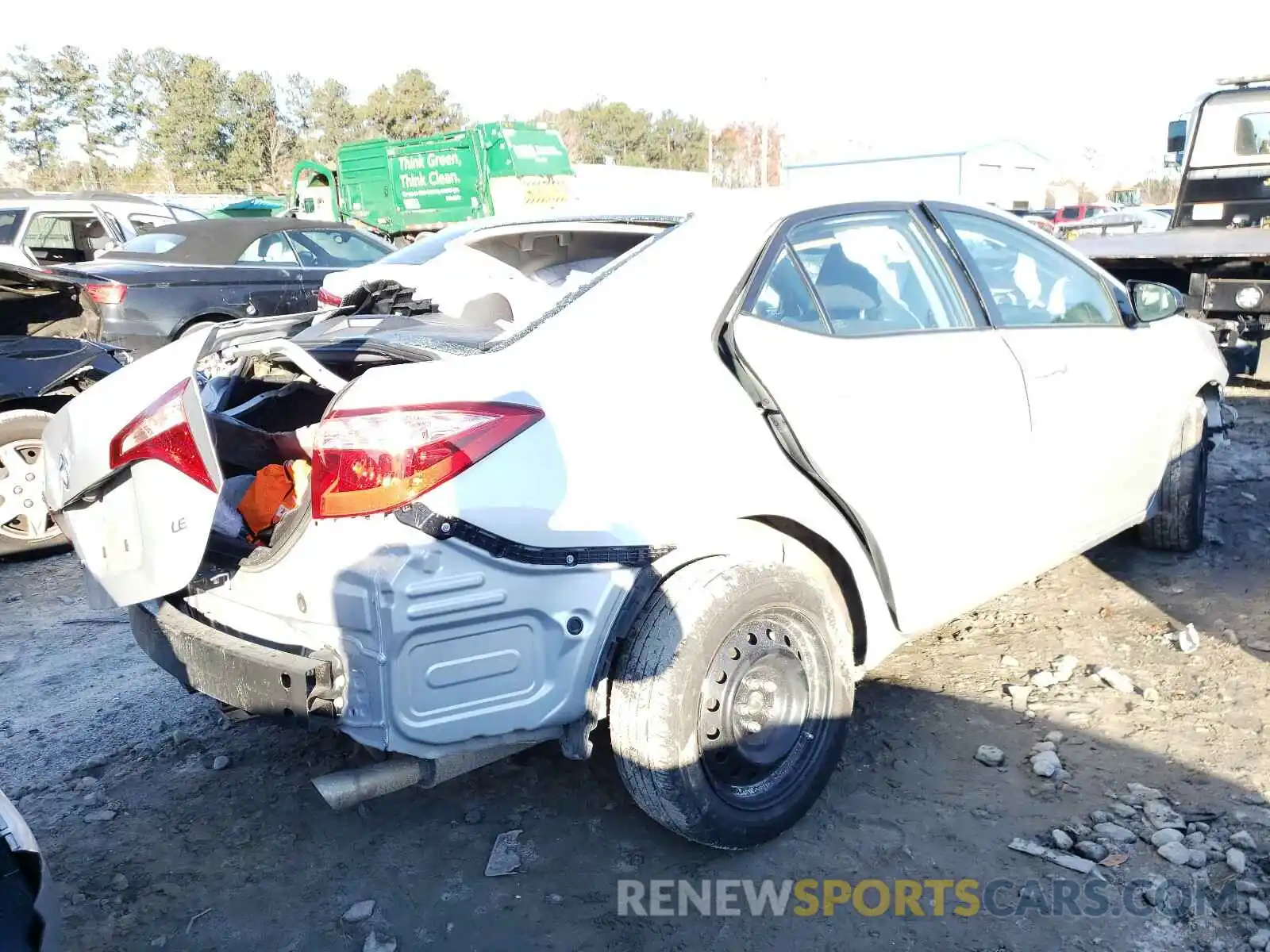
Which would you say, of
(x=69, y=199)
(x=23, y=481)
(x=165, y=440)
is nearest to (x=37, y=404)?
(x=23, y=481)

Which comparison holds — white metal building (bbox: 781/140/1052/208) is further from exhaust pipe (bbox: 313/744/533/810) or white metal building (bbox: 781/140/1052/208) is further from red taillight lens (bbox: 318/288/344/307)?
exhaust pipe (bbox: 313/744/533/810)

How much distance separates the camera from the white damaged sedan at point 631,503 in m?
2.26

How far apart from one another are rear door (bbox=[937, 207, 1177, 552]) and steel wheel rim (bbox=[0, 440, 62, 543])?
4519mm

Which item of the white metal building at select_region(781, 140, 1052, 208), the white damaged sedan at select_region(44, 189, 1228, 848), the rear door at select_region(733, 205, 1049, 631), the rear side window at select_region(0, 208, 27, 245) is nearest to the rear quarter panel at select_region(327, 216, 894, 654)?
the white damaged sedan at select_region(44, 189, 1228, 848)

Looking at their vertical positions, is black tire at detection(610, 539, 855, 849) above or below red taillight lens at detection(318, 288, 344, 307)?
below

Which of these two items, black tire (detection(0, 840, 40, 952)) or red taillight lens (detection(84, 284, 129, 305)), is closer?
black tire (detection(0, 840, 40, 952))

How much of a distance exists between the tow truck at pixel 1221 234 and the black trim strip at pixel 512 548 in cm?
633

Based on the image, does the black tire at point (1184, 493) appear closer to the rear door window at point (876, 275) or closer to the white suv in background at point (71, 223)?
the rear door window at point (876, 275)

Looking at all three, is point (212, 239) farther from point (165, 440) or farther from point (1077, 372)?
point (1077, 372)

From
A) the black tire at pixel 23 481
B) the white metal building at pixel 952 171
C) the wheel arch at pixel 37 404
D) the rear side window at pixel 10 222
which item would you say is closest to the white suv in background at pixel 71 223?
the rear side window at pixel 10 222

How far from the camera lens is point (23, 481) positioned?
17.1 ft

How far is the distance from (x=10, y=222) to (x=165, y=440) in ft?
30.3

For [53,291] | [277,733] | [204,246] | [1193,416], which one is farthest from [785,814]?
[204,246]

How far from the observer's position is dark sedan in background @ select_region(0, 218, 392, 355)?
→ 8273 mm
